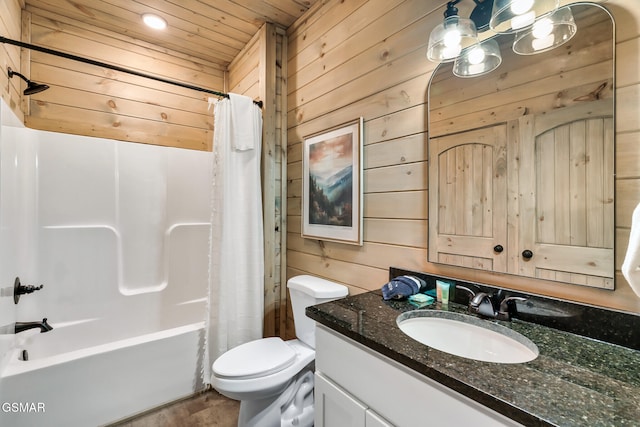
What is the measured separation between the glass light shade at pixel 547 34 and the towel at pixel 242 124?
1517 mm

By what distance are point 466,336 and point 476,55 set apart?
105 centimetres

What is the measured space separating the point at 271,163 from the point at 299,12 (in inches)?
42.2

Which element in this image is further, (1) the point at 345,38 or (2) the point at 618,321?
(1) the point at 345,38

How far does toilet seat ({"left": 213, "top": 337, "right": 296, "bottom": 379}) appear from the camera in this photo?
4.42 feet

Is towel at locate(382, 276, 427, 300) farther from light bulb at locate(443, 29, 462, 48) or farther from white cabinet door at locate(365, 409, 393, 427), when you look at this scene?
light bulb at locate(443, 29, 462, 48)

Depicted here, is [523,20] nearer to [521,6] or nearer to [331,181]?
[521,6]

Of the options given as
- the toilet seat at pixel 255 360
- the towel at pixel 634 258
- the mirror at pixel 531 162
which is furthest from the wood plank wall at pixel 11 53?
the towel at pixel 634 258

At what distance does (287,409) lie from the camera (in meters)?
1.50

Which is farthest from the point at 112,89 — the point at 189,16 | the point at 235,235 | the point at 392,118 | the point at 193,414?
the point at 193,414

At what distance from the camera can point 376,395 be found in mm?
831

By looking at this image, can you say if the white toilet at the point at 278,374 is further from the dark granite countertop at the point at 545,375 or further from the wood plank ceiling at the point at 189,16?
the wood plank ceiling at the point at 189,16

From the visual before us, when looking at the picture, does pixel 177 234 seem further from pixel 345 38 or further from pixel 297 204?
pixel 345 38

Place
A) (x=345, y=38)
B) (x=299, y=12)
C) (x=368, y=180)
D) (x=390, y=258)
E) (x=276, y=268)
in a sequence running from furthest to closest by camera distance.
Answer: (x=276, y=268) → (x=299, y=12) → (x=345, y=38) → (x=368, y=180) → (x=390, y=258)

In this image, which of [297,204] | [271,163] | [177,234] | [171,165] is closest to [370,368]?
[297,204]
